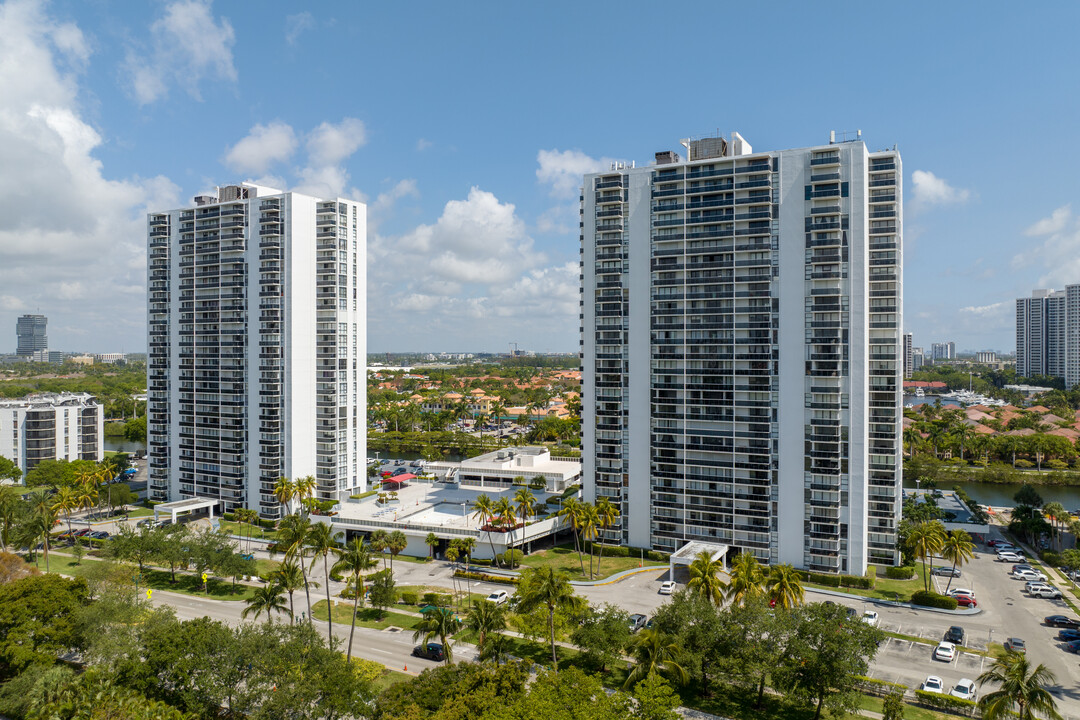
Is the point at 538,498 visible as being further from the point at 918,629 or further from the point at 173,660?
the point at 173,660

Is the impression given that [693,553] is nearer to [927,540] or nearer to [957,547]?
[927,540]

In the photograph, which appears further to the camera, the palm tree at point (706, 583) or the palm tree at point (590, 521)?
the palm tree at point (590, 521)

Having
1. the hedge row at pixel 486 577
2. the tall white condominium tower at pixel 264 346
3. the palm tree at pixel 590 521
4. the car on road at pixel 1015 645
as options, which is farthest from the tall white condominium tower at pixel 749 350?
the tall white condominium tower at pixel 264 346

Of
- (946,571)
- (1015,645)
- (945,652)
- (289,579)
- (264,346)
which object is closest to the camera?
(289,579)

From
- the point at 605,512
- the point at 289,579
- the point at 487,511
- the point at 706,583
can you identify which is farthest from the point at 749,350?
the point at 289,579

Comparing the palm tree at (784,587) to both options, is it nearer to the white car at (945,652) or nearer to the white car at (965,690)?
the white car at (965,690)

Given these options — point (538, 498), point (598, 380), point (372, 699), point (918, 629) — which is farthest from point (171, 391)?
point (918, 629)
